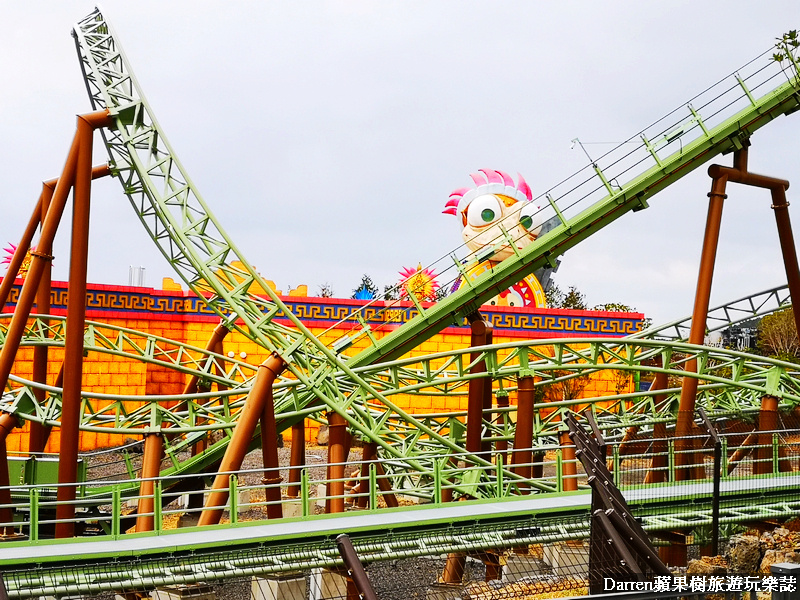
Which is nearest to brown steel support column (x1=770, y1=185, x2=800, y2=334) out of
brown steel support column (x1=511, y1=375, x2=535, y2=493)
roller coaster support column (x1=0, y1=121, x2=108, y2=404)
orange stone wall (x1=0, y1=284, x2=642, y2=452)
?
brown steel support column (x1=511, y1=375, x2=535, y2=493)

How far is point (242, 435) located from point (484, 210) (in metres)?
21.1

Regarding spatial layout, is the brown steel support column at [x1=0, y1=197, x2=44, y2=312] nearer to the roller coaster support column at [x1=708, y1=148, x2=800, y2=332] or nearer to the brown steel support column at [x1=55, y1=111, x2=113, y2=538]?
the brown steel support column at [x1=55, y1=111, x2=113, y2=538]

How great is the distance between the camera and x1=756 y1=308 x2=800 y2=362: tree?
5391 centimetres

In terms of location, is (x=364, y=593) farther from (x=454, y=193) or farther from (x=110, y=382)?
(x=454, y=193)

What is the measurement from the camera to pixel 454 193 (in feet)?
115

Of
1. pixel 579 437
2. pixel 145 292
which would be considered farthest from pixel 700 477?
pixel 145 292

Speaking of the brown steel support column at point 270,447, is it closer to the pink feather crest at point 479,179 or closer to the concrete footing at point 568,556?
the concrete footing at point 568,556

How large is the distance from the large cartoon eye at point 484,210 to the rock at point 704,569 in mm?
22701

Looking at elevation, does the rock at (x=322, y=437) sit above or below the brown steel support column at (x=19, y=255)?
below

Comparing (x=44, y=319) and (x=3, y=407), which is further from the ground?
(x=44, y=319)

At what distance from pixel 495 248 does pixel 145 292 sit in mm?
14503

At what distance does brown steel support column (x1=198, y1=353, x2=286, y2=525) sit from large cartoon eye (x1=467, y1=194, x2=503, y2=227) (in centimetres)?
1997

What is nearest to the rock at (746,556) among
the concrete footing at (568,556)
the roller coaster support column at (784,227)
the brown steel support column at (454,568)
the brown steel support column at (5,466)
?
the concrete footing at (568,556)

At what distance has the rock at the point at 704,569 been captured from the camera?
1102 centimetres
